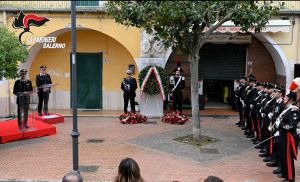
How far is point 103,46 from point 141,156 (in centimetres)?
833

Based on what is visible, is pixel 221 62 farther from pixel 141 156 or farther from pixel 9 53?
pixel 9 53

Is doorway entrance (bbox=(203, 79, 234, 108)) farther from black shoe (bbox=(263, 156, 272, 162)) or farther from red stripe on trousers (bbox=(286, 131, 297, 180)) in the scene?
red stripe on trousers (bbox=(286, 131, 297, 180))

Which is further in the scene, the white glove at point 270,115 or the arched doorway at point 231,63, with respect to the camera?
the arched doorway at point 231,63

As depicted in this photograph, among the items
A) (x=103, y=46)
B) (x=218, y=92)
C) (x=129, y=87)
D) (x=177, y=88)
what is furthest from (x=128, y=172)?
(x=218, y=92)

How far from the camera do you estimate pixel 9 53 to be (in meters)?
11.2

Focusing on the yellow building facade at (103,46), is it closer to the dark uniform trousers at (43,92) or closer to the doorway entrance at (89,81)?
the doorway entrance at (89,81)

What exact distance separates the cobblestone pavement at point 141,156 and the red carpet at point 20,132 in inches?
9.6

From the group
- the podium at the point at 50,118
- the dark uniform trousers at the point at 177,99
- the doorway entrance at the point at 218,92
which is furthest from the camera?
the doorway entrance at the point at 218,92

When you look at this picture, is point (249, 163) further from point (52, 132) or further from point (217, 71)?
point (217, 71)

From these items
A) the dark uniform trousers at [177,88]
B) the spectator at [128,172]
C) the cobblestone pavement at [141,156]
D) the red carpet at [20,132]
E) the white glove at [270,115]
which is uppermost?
the dark uniform trousers at [177,88]

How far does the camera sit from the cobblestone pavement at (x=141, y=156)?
371 inches

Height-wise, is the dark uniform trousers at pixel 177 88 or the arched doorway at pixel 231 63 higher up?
the arched doorway at pixel 231 63

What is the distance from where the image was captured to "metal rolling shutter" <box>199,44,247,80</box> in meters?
18.6

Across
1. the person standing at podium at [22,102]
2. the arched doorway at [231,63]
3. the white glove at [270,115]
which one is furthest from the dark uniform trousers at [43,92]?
the white glove at [270,115]
